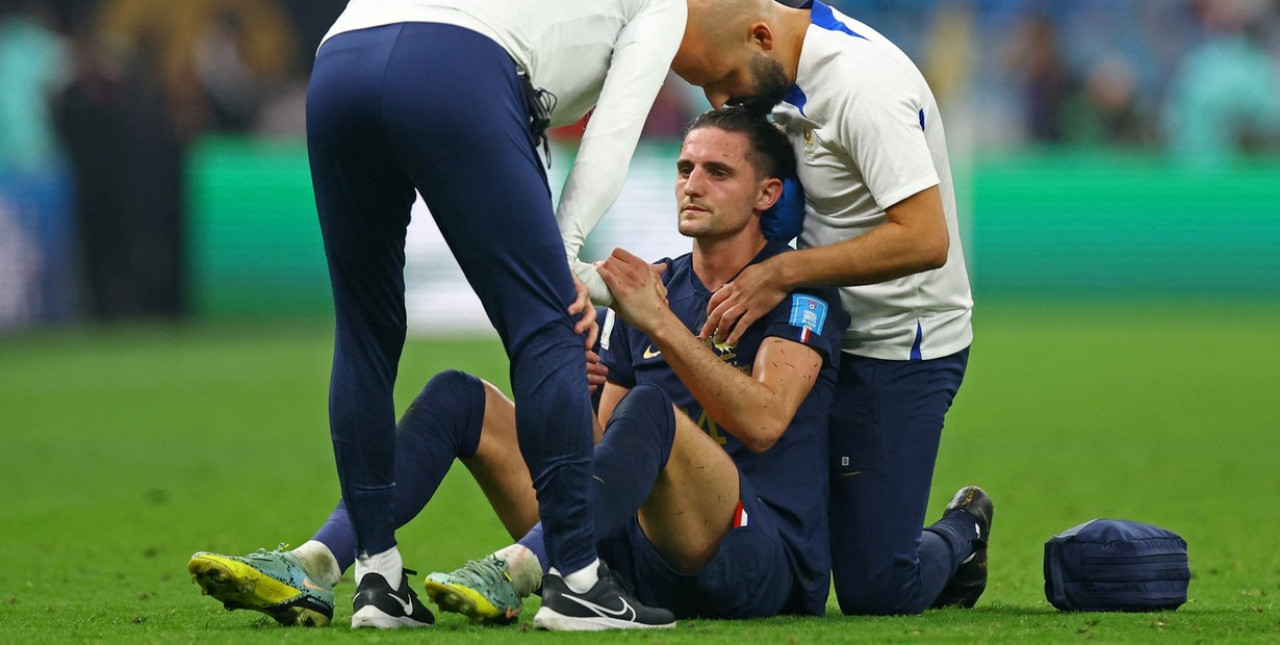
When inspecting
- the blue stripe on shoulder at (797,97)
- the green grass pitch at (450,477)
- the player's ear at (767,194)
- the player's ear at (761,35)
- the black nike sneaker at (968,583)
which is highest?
the player's ear at (761,35)

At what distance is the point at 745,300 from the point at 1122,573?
1098 mm

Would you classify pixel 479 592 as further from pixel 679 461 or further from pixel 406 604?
pixel 679 461

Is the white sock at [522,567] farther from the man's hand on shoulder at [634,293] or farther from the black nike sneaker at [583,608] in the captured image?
the man's hand on shoulder at [634,293]

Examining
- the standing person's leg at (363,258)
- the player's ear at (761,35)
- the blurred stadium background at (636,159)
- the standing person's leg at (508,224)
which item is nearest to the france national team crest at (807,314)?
the player's ear at (761,35)

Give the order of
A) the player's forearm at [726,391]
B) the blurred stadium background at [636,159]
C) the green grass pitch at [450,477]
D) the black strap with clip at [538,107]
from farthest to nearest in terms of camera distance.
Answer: the blurred stadium background at [636,159] < the green grass pitch at [450,477] < the player's forearm at [726,391] < the black strap with clip at [538,107]

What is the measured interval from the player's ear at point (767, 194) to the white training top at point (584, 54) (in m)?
0.76

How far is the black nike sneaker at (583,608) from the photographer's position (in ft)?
11.4

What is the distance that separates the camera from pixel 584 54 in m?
3.45

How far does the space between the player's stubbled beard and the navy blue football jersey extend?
1.16ft

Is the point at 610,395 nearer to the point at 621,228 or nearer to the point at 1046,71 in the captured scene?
the point at 621,228

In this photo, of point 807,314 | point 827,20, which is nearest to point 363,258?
point 807,314

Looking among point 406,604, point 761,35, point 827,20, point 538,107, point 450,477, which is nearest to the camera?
point 538,107

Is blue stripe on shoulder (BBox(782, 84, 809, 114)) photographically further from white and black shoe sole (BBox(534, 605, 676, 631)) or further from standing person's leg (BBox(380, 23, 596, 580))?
white and black shoe sole (BBox(534, 605, 676, 631))

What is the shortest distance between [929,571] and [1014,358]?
29.2 feet
